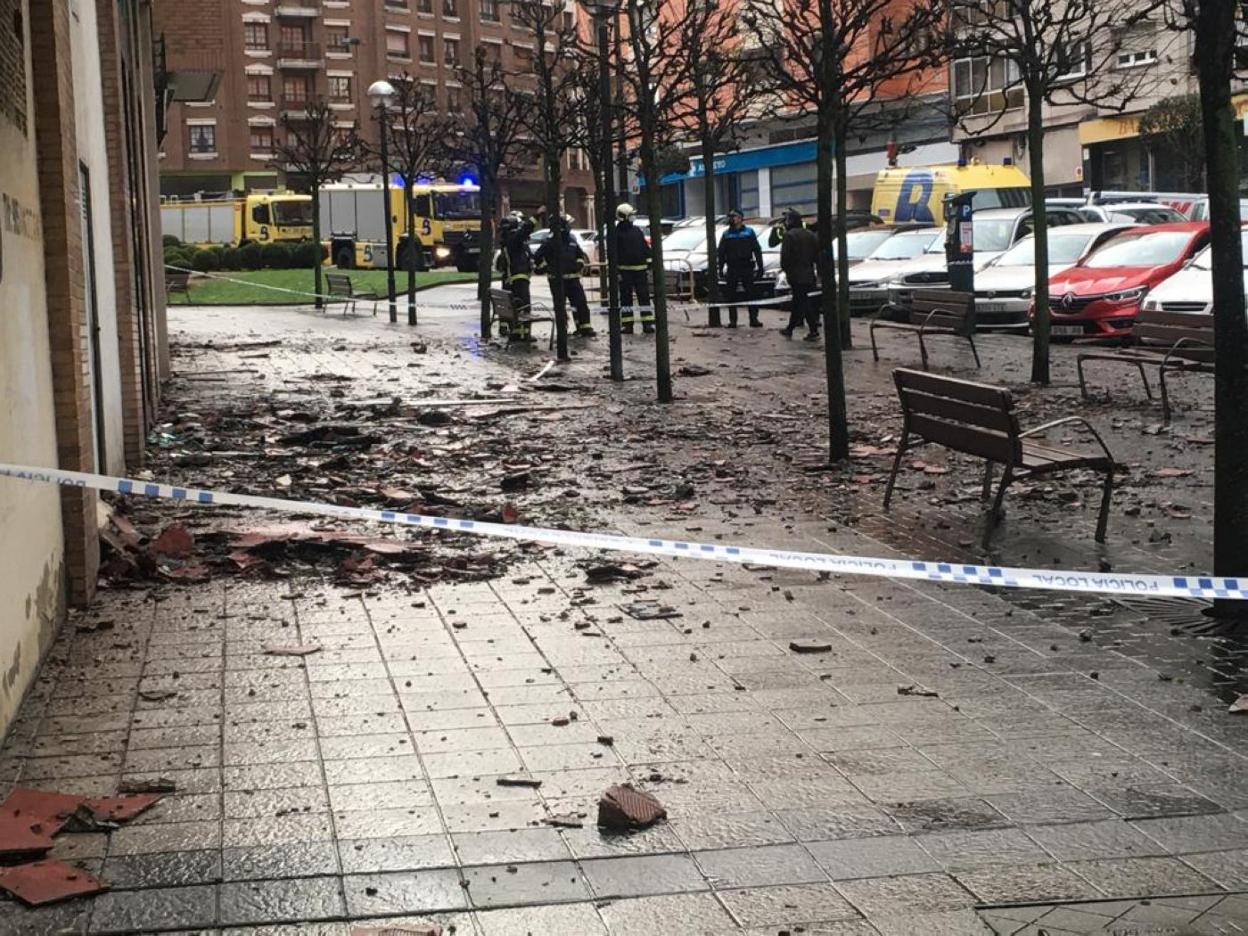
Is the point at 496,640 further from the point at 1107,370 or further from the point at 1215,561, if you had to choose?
the point at 1107,370

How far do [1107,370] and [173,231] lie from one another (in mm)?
53694

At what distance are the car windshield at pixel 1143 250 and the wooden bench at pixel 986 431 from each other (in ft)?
43.0

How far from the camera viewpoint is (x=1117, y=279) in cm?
2264

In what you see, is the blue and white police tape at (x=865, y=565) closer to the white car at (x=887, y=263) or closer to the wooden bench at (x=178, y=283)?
the white car at (x=887, y=263)

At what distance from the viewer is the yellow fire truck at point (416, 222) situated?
58.8 m

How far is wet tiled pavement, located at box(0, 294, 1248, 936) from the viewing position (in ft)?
15.1

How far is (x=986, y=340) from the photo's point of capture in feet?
80.2

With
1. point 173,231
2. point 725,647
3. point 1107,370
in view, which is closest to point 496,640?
point 725,647

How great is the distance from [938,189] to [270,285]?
56.8 ft

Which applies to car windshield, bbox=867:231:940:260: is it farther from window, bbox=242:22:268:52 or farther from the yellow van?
window, bbox=242:22:268:52

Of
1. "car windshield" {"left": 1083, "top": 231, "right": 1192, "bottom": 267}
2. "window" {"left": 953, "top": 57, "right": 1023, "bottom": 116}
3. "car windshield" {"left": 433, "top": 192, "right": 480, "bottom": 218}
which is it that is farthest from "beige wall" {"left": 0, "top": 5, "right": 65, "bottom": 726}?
"car windshield" {"left": 433, "top": 192, "right": 480, "bottom": 218}

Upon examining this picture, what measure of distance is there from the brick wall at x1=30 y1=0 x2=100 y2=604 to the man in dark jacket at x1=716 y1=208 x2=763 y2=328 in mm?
19635

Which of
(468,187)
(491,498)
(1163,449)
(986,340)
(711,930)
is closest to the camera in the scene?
(711,930)

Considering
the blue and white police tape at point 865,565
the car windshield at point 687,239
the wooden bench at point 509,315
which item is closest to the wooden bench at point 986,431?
the blue and white police tape at point 865,565
